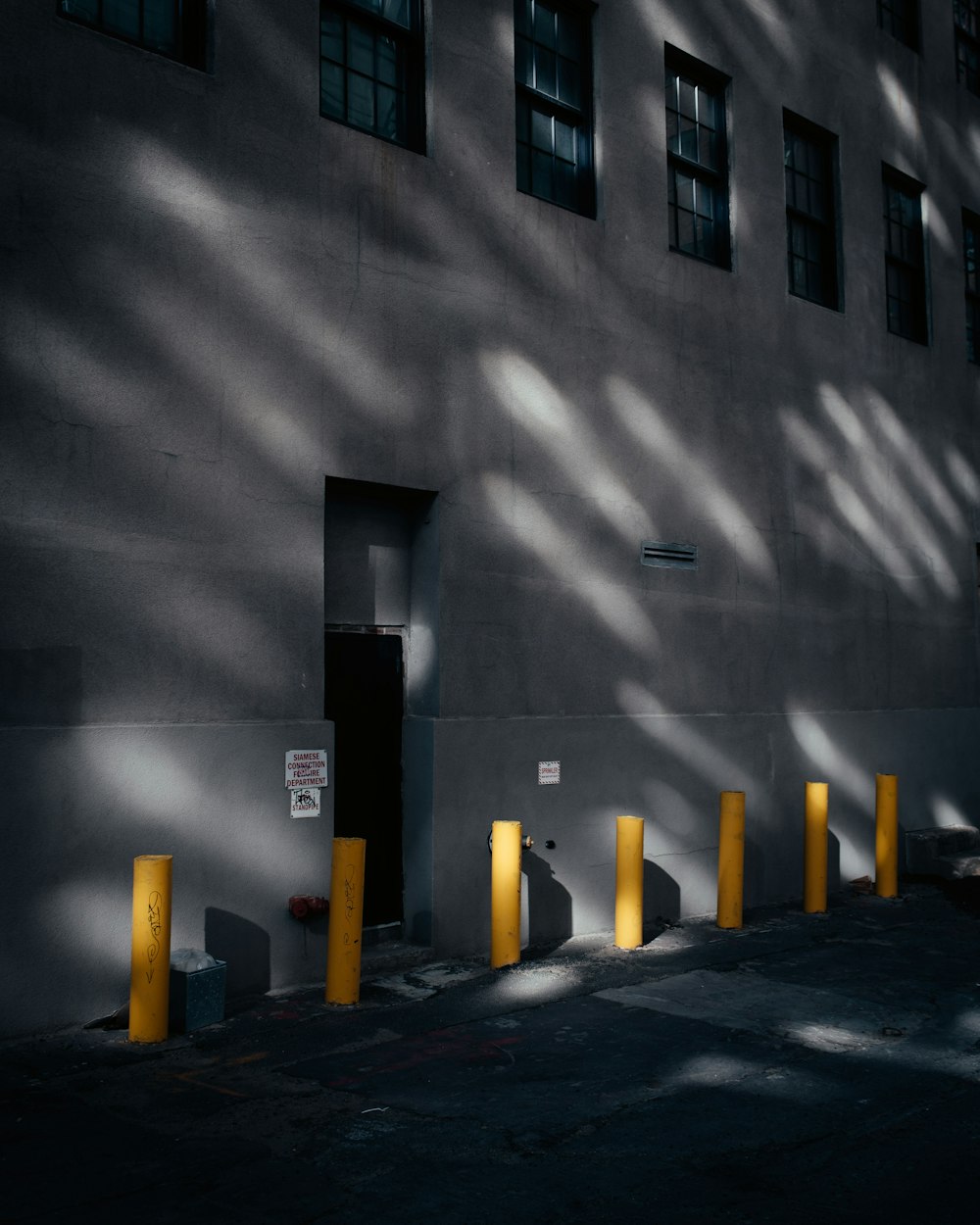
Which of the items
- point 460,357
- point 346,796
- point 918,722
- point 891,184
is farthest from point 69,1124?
point 891,184

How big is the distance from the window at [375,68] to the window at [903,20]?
27.8 feet

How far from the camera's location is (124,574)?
7.40 m

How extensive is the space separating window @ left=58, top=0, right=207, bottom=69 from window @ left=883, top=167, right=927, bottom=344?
9.66m

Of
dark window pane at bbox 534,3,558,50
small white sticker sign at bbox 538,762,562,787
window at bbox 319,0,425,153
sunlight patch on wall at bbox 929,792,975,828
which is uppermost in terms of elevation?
dark window pane at bbox 534,3,558,50

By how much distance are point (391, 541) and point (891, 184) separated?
9.60 m

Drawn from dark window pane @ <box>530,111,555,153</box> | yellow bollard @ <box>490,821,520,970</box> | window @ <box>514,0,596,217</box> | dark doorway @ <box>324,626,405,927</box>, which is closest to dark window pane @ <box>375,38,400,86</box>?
window @ <box>514,0,596,217</box>

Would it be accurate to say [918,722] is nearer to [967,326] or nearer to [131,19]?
[967,326]

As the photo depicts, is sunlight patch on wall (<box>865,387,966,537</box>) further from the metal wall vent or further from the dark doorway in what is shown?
the dark doorway

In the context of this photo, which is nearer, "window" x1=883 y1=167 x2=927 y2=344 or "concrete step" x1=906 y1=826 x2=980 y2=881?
"concrete step" x1=906 y1=826 x2=980 y2=881

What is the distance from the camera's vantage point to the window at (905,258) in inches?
586

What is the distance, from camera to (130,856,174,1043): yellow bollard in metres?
6.69

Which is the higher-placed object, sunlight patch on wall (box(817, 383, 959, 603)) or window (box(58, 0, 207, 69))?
window (box(58, 0, 207, 69))

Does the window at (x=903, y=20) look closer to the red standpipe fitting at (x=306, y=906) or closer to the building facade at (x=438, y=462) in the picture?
the building facade at (x=438, y=462)

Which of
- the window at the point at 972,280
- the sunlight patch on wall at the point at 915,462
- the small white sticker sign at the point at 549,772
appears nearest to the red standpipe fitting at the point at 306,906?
the small white sticker sign at the point at 549,772
